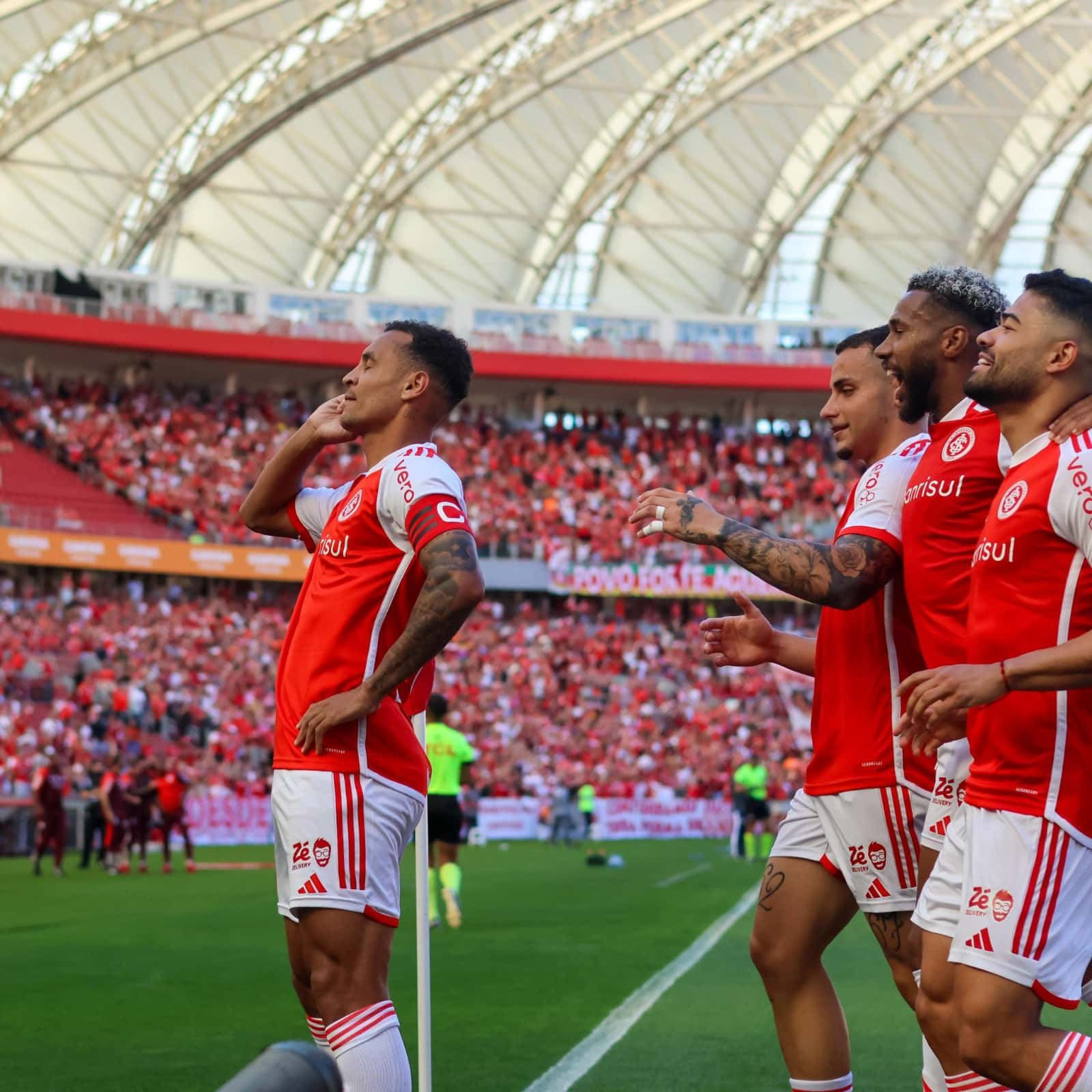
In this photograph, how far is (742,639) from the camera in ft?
19.1

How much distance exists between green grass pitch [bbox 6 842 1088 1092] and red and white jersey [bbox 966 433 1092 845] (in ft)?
11.6

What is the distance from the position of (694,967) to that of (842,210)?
148ft

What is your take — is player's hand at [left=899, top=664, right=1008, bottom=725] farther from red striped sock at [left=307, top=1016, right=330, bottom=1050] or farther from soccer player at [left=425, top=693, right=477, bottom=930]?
soccer player at [left=425, top=693, right=477, bottom=930]

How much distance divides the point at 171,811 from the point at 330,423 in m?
19.4

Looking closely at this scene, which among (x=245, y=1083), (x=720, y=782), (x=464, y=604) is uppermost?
(x=464, y=604)

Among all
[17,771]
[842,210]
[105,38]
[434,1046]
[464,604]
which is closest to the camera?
[464,604]

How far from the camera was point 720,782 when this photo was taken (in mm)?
37250

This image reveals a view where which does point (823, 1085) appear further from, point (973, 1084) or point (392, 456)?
point (392, 456)

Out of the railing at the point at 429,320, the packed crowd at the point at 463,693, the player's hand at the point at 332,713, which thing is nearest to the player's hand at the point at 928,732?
the player's hand at the point at 332,713

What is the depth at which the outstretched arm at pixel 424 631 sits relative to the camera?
4.87 m

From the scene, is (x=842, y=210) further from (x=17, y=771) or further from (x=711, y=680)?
(x=17, y=771)

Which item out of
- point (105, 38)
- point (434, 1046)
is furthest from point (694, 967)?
point (105, 38)

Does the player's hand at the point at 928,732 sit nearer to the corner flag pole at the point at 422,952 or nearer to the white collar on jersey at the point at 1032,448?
the white collar on jersey at the point at 1032,448

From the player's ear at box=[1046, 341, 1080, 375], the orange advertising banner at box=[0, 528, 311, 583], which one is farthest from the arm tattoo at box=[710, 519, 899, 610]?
the orange advertising banner at box=[0, 528, 311, 583]
